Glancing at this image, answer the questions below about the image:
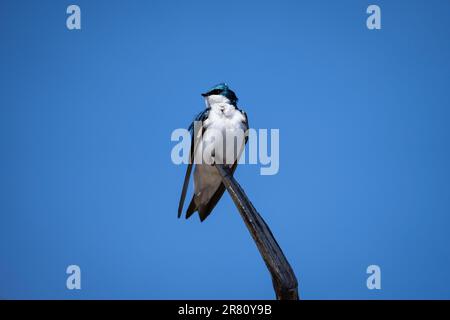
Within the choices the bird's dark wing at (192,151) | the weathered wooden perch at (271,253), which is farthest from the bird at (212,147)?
the weathered wooden perch at (271,253)

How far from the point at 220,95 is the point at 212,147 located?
0.85 meters

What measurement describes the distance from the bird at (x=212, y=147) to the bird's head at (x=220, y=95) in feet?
0.11

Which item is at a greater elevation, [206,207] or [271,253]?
[206,207]

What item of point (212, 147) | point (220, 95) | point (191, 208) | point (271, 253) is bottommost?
point (271, 253)

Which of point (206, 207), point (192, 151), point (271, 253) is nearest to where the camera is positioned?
point (271, 253)

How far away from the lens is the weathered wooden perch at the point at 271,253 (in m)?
2.28

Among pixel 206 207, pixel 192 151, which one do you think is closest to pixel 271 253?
pixel 206 207

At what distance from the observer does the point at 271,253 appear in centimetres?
237

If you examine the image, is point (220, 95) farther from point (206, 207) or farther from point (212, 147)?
point (206, 207)

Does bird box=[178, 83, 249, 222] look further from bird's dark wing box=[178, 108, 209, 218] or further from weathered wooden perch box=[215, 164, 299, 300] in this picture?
weathered wooden perch box=[215, 164, 299, 300]
